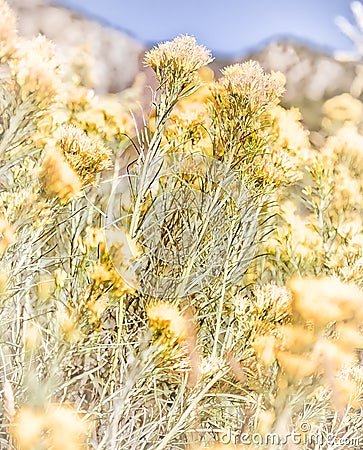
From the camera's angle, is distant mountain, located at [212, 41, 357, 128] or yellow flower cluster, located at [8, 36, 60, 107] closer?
yellow flower cluster, located at [8, 36, 60, 107]

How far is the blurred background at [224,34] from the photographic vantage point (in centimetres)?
48

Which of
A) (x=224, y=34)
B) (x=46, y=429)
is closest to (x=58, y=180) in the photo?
(x=46, y=429)

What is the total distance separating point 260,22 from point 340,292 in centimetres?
28

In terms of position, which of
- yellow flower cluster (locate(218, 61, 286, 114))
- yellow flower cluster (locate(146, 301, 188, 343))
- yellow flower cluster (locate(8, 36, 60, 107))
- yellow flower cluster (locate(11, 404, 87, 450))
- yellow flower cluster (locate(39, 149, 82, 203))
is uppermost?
yellow flower cluster (locate(218, 61, 286, 114))

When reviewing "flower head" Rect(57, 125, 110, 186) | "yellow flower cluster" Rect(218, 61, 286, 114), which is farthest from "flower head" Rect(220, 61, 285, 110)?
"flower head" Rect(57, 125, 110, 186)

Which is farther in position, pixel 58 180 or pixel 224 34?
pixel 224 34

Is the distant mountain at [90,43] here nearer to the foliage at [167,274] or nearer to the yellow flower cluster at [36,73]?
the foliage at [167,274]

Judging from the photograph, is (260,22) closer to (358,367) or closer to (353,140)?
(353,140)

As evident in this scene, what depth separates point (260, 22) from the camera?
0.53 meters

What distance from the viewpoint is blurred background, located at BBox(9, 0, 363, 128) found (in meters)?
0.48

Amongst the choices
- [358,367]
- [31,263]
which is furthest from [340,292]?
[31,263]

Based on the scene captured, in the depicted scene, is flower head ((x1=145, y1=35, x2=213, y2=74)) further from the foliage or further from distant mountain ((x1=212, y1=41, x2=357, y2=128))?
distant mountain ((x1=212, y1=41, x2=357, y2=128))

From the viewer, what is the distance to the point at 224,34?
501 millimetres

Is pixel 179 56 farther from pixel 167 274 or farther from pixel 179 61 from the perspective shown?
pixel 167 274
